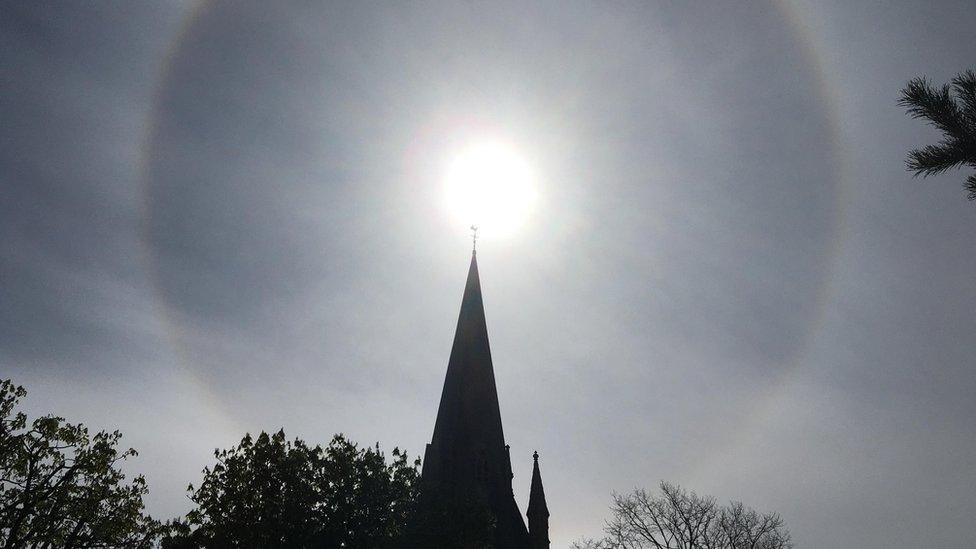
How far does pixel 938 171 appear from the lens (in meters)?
7.24

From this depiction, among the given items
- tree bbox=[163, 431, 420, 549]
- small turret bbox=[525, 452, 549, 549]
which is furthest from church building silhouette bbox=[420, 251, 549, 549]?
tree bbox=[163, 431, 420, 549]

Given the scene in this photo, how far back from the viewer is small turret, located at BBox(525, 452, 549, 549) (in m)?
37.7

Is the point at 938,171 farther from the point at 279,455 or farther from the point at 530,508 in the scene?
the point at 530,508

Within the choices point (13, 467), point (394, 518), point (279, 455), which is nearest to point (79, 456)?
point (13, 467)

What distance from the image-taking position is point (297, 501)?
24.6m

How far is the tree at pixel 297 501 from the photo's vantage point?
23.7 metres

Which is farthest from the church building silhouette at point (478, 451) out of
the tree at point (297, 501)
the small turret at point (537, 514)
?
the tree at point (297, 501)

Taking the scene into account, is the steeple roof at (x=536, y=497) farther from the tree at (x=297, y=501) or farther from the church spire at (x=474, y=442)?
the tree at (x=297, y=501)

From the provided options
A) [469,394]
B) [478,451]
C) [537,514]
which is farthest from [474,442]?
[537,514]

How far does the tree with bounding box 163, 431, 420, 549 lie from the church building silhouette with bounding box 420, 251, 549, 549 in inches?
340

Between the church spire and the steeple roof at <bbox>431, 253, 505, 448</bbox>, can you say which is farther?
the steeple roof at <bbox>431, 253, 505, 448</bbox>

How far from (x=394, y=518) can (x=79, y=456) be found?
39.6ft

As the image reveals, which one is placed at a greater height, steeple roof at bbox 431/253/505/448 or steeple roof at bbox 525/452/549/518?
steeple roof at bbox 431/253/505/448

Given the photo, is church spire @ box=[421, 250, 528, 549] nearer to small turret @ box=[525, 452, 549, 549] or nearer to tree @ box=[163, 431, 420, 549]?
small turret @ box=[525, 452, 549, 549]
